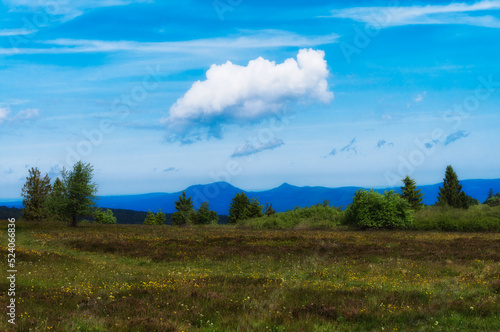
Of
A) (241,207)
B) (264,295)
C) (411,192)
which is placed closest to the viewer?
(264,295)

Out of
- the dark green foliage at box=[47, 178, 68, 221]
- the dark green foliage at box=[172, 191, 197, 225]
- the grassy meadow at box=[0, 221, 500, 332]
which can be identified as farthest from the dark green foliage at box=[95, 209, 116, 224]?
the grassy meadow at box=[0, 221, 500, 332]

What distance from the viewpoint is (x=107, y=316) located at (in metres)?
9.89

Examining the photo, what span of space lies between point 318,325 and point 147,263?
51.7 feet

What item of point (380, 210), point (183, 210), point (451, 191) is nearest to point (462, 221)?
point (380, 210)

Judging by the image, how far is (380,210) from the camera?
173ft

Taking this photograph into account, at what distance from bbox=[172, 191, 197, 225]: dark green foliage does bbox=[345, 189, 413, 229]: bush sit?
65.5 metres

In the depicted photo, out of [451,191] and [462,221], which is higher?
[451,191]

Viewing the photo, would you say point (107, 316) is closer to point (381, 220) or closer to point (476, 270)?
point (476, 270)

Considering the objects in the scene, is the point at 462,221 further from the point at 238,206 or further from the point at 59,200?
the point at 238,206

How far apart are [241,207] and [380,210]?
58.8 metres

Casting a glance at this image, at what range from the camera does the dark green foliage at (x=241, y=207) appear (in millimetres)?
100562

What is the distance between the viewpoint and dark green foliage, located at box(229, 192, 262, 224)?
101m

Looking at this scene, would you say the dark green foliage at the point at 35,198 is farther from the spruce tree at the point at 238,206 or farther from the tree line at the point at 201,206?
the spruce tree at the point at 238,206

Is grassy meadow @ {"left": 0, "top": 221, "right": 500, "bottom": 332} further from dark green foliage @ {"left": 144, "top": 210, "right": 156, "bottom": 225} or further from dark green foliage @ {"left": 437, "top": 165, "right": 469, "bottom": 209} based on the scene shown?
dark green foliage @ {"left": 144, "top": 210, "right": 156, "bottom": 225}
